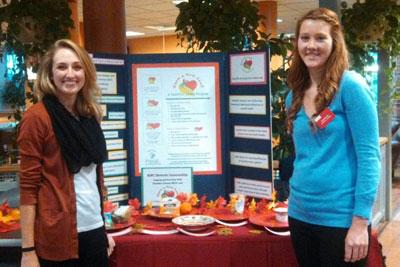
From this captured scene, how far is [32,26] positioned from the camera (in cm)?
284

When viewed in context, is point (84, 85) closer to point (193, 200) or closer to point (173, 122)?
point (173, 122)

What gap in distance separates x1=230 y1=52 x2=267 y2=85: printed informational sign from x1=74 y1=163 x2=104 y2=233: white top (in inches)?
43.2

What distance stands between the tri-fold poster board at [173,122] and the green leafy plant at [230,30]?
1.63 feet

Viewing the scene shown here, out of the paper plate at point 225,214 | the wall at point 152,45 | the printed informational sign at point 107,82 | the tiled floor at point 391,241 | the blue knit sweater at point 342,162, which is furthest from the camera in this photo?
the wall at point 152,45

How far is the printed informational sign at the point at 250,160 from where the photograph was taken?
8.19 ft

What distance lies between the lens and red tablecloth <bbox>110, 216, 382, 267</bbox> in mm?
2072

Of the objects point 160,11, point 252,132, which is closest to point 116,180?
point 252,132

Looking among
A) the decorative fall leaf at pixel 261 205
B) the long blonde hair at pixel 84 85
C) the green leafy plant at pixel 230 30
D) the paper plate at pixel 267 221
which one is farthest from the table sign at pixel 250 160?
the long blonde hair at pixel 84 85

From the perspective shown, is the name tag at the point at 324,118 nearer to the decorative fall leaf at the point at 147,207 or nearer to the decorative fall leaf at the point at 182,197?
the decorative fall leaf at the point at 182,197

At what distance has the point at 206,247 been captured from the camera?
2072 millimetres

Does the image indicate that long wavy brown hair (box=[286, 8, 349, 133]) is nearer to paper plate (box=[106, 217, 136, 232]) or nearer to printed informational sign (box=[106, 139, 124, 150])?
paper plate (box=[106, 217, 136, 232])

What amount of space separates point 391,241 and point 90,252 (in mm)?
3582

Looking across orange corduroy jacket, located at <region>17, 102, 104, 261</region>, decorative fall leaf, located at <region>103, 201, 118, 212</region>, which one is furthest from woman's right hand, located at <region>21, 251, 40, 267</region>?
decorative fall leaf, located at <region>103, 201, 118, 212</region>

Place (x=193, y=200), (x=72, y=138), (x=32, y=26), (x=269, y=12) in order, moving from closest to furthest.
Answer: (x=72, y=138) → (x=193, y=200) → (x=32, y=26) → (x=269, y=12)
